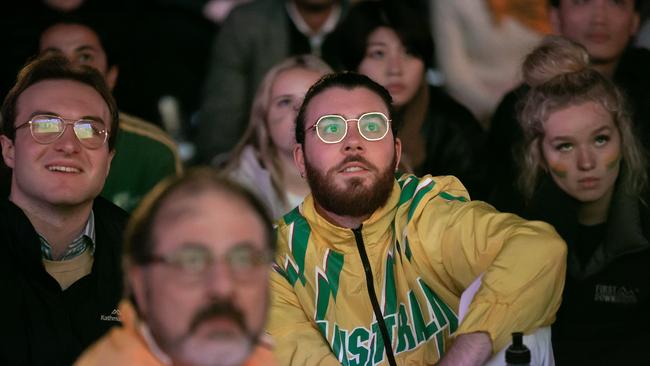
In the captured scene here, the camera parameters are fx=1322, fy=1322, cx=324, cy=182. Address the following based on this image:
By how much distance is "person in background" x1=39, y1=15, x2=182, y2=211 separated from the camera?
5.15 m

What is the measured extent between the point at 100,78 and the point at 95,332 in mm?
875

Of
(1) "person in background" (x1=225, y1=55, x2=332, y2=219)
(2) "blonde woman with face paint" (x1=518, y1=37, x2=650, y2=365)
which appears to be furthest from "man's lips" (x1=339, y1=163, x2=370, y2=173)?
(1) "person in background" (x1=225, y1=55, x2=332, y2=219)

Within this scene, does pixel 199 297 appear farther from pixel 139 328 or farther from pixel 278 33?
pixel 278 33

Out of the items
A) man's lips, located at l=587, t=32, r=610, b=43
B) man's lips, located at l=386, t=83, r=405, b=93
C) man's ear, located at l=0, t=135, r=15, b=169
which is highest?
man's lips, located at l=587, t=32, r=610, b=43

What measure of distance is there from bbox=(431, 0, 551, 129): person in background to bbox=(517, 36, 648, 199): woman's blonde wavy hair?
1.06m

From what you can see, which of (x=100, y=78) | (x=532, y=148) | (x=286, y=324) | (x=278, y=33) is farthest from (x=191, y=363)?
(x=278, y=33)

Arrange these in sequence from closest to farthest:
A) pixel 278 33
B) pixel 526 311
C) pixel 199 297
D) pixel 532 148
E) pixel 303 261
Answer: pixel 199 297 → pixel 526 311 → pixel 303 261 → pixel 532 148 → pixel 278 33

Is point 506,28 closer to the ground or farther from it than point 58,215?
farther from it

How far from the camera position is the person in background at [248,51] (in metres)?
5.84

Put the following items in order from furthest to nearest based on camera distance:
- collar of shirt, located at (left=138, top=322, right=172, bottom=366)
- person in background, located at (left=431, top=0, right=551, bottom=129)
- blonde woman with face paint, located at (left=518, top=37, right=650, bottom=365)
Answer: person in background, located at (left=431, top=0, right=551, bottom=129)
blonde woman with face paint, located at (left=518, top=37, right=650, bottom=365)
collar of shirt, located at (left=138, top=322, right=172, bottom=366)

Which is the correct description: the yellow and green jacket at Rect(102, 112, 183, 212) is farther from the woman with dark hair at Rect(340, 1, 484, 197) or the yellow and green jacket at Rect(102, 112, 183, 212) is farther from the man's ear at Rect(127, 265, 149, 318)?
the man's ear at Rect(127, 265, 149, 318)

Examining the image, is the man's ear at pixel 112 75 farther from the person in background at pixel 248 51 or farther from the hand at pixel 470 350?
the hand at pixel 470 350

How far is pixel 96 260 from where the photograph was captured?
4.12 meters

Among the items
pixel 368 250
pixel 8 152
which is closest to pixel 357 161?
pixel 368 250
